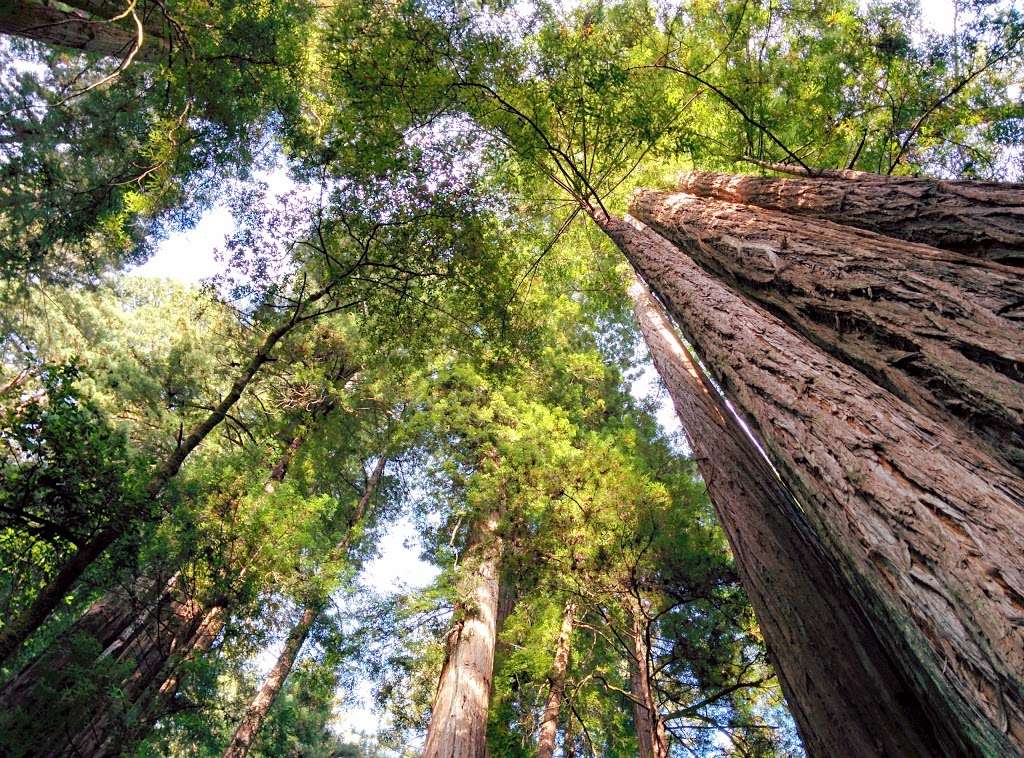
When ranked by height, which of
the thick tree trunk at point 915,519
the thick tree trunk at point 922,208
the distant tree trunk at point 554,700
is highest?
the thick tree trunk at point 922,208

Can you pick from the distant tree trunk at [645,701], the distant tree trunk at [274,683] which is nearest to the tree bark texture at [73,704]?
the distant tree trunk at [274,683]

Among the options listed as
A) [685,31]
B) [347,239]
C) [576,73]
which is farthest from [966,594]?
[685,31]

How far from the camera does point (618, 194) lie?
8.66 meters

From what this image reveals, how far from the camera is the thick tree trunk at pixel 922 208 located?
7.86 ft

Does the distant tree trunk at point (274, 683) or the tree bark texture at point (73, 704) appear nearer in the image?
the tree bark texture at point (73, 704)

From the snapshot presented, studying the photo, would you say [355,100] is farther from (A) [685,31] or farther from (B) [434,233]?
(A) [685,31]

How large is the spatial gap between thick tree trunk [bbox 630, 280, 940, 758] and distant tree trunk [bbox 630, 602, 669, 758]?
4.25 ft

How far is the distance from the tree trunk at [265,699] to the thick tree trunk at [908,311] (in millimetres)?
6385

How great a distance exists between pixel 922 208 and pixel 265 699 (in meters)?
9.85

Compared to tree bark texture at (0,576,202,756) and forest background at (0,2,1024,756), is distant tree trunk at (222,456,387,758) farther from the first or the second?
tree bark texture at (0,576,202,756)

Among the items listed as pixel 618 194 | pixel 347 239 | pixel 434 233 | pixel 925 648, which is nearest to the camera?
pixel 925 648

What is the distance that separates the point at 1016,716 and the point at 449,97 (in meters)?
5.78

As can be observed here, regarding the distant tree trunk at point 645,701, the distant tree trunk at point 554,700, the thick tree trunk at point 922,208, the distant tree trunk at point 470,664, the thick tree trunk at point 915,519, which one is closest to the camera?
the thick tree trunk at point 915,519

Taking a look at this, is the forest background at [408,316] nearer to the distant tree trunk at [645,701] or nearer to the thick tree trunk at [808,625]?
the distant tree trunk at [645,701]
